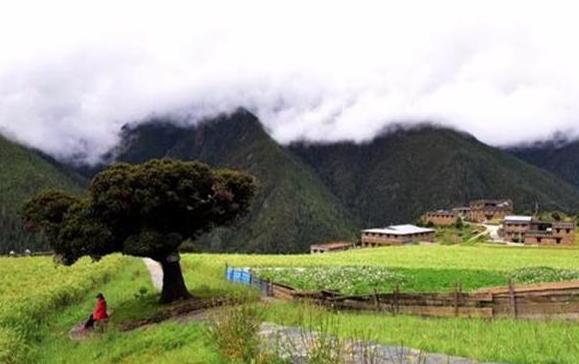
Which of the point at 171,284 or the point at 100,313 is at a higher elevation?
the point at 171,284

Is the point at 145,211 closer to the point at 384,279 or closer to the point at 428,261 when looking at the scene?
the point at 384,279

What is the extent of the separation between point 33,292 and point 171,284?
42.1 ft

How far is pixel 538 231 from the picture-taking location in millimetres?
125625

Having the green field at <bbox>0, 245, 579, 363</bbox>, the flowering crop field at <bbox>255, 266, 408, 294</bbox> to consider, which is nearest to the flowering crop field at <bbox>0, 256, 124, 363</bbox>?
the green field at <bbox>0, 245, 579, 363</bbox>

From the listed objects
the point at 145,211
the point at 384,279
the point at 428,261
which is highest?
the point at 145,211

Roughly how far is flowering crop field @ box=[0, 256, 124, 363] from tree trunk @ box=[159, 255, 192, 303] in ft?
19.8

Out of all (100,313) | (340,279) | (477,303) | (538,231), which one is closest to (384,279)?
(340,279)

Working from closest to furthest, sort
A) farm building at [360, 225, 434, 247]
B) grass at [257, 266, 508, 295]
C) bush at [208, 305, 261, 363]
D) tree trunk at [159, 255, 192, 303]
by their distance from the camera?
bush at [208, 305, 261, 363] → tree trunk at [159, 255, 192, 303] → grass at [257, 266, 508, 295] → farm building at [360, 225, 434, 247]

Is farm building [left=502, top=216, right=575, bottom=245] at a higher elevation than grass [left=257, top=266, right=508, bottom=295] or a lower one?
higher

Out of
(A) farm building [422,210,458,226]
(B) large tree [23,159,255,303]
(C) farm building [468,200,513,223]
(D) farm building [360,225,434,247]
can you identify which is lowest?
(B) large tree [23,159,255,303]

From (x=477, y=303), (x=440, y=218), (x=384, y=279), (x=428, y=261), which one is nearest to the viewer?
(x=477, y=303)

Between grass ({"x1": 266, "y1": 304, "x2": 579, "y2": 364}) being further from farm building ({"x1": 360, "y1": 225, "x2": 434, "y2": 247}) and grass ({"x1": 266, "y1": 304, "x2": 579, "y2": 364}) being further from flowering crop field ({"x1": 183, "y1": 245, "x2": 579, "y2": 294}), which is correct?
farm building ({"x1": 360, "y1": 225, "x2": 434, "y2": 247})

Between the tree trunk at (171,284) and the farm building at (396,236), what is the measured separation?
108m

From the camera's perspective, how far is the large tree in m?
31.3
